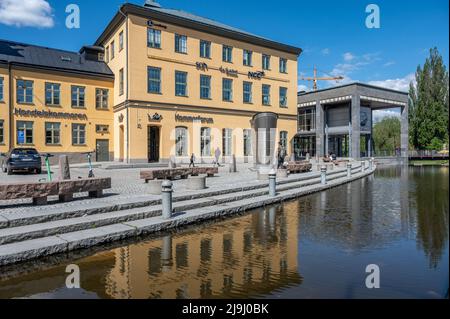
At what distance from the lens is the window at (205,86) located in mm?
A: 31433

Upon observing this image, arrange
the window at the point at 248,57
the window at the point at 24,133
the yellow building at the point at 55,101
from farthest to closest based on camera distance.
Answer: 1. the window at the point at 248,57
2. the window at the point at 24,133
3. the yellow building at the point at 55,101

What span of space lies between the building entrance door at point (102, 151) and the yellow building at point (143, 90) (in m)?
0.09

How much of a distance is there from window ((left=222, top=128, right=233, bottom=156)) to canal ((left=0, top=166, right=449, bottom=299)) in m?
24.0

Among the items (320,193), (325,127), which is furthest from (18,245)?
(325,127)

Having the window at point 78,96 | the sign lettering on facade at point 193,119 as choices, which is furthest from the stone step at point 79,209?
the window at point 78,96

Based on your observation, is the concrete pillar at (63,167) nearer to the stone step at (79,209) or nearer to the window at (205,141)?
the stone step at (79,209)

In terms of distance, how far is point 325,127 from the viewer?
47.3m

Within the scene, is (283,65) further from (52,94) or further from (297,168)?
(52,94)

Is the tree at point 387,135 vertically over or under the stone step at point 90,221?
over

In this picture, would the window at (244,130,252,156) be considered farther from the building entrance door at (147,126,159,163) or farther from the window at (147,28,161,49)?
the window at (147,28,161,49)

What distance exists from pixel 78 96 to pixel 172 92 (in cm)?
821
